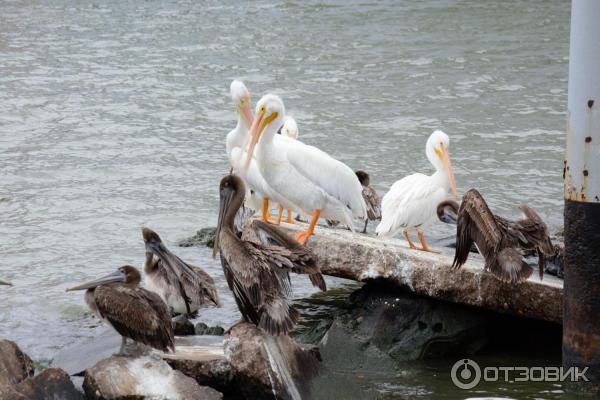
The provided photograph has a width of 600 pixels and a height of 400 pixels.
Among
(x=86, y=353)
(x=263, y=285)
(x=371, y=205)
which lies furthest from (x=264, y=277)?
(x=371, y=205)

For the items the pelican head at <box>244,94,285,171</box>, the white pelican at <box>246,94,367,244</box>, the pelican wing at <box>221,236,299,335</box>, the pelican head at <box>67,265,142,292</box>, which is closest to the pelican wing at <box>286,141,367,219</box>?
Answer: the white pelican at <box>246,94,367,244</box>

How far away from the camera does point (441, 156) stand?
745 centimetres

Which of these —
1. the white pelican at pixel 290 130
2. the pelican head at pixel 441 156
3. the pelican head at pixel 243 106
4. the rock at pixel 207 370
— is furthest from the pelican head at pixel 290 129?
the rock at pixel 207 370

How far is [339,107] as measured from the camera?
13.2 metres

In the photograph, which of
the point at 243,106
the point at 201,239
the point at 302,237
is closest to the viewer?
the point at 302,237

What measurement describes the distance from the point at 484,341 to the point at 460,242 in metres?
0.64

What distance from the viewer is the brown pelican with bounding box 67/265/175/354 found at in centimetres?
538

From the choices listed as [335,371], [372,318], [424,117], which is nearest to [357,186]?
[372,318]

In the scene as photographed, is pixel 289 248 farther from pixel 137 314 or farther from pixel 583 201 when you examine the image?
pixel 583 201

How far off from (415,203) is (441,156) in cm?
59

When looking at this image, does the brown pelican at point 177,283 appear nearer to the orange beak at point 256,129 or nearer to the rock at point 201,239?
the orange beak at point 256,129

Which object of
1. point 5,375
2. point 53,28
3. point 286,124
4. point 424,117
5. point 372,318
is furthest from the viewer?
point 53,28

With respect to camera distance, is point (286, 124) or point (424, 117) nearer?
point (286, 124)

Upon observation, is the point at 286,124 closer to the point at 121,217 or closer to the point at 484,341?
the point at 121,217
